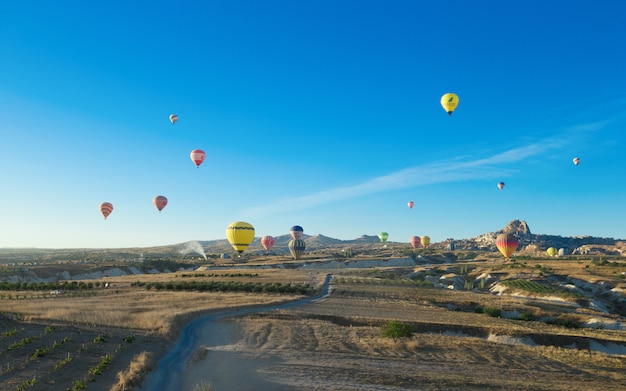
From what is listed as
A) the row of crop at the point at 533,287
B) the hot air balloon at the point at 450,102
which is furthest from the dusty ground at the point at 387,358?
the hot air balloon at the point at 450,102

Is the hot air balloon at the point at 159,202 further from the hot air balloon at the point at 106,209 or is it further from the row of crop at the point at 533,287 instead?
the row of crop at the point at 533,287

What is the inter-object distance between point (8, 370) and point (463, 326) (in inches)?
1106

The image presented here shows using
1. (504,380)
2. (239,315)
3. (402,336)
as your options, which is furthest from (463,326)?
(239,315)

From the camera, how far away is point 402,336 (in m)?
26.1

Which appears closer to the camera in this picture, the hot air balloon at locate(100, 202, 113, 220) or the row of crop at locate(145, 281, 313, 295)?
the row of crop at locate(145, 281, 313, 295)

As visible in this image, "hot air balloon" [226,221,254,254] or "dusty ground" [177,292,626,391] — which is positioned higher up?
"hot air balloon" [226,221,254,254]

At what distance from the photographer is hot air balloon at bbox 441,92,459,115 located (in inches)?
2391

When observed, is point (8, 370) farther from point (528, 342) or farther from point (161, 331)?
point (528, 342)

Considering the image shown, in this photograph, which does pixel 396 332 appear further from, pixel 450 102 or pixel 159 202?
pixel 159 202

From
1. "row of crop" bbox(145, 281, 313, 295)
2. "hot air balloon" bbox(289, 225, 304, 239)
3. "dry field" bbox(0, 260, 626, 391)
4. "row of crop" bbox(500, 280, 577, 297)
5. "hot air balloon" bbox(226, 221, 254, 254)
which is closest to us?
"dry field" bbox(0, 260, 626, 391)

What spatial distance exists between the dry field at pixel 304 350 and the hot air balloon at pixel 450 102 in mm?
32428

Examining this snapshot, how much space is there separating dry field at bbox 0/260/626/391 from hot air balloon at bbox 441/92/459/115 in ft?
106

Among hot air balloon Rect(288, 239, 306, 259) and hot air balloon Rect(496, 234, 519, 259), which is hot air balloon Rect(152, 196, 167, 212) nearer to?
hot air balloon Rect(288, 239, 306, 259)

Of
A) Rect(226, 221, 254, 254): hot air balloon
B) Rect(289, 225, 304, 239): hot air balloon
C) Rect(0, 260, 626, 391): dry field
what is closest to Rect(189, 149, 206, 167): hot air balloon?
Rect(226, 221, 254, 254): hot air balloon
